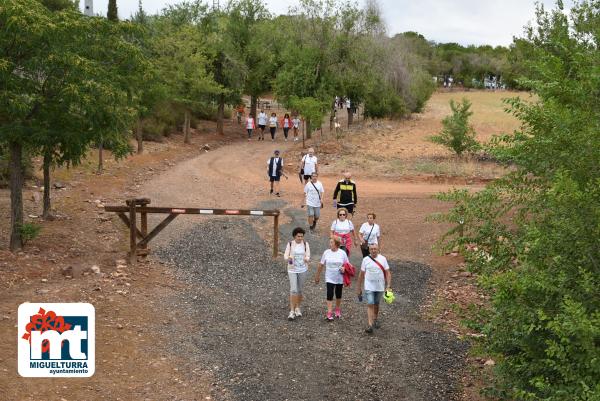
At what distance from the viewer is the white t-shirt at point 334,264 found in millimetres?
10867

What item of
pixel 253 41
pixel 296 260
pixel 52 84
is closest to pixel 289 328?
pixel 296 260

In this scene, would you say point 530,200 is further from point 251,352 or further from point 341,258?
point 251,352

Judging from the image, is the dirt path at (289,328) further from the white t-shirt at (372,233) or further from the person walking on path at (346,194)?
the person walking on path at (346,194)

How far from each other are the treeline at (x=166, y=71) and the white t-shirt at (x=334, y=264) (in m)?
6.00

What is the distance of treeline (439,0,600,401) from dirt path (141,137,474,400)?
1.84 m

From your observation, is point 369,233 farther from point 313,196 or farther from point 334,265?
point 313,196

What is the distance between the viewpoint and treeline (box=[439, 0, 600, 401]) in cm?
552

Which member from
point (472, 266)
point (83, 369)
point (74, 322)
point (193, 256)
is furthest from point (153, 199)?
point (472, 266)

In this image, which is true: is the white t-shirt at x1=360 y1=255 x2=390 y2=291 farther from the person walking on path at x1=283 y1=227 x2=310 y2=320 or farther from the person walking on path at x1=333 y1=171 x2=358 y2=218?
the person walking on path at x1=333 y1=171 x2=358 y2=218

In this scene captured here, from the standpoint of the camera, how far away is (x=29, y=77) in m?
13.5

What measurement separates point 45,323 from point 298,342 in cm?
392

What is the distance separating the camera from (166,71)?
32.5 metres

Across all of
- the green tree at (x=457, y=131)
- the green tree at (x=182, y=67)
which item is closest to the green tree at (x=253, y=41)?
the green tree at (x=182, y=67)

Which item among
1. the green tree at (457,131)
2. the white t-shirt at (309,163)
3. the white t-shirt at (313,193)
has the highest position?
the green tree at (457,131)
